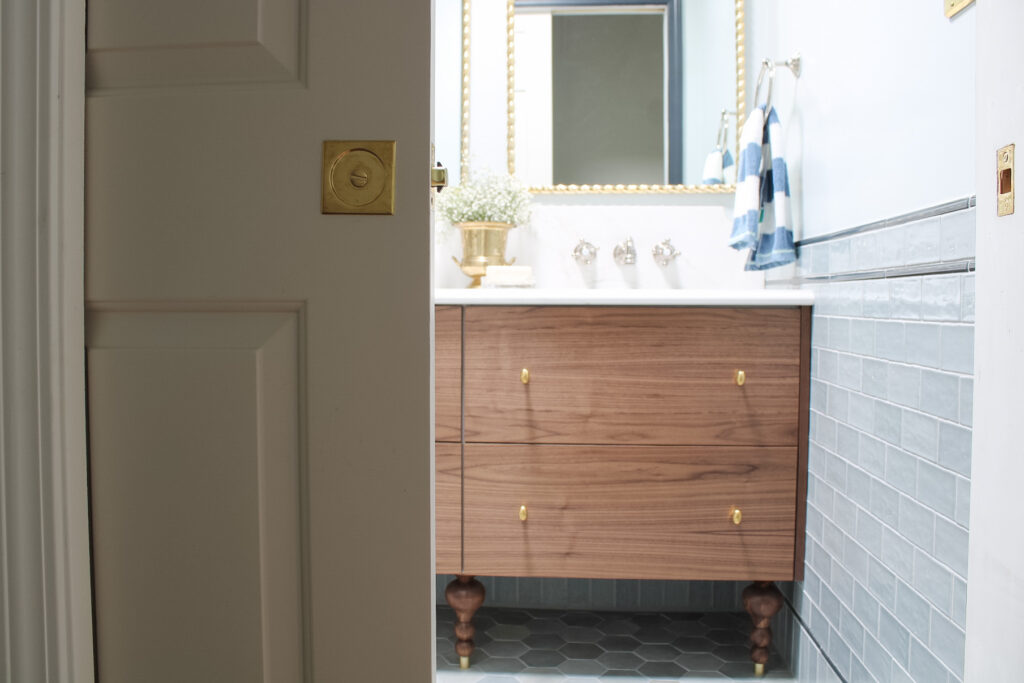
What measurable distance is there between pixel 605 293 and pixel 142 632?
0.97m

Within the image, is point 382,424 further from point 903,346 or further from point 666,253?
point 666,253

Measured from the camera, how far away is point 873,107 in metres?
1.17

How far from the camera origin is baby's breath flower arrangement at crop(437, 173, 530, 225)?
5.94 ft

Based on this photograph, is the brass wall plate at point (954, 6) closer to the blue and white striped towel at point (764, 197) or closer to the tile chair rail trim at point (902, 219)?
the tile chair rail trim at point (902, 219)

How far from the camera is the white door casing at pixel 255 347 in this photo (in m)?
0.62

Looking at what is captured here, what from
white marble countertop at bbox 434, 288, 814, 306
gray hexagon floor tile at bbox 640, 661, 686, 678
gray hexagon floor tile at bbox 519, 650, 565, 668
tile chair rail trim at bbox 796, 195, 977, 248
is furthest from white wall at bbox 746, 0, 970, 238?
gray hexagon floor tile at bbox 519, 650, 565, 668

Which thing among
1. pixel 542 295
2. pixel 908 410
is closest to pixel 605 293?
pixel 542 295

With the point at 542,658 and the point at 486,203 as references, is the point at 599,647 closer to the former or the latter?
the point at 542,658

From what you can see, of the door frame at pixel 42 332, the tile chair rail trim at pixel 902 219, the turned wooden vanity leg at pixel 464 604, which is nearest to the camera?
the door frame at pixel 42 332

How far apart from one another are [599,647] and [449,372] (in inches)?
30.0

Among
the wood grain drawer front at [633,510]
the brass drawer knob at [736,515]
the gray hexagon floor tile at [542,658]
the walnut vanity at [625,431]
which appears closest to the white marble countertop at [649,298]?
the walnut vanity at [625,431]

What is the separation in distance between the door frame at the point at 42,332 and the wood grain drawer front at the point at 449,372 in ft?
2.75

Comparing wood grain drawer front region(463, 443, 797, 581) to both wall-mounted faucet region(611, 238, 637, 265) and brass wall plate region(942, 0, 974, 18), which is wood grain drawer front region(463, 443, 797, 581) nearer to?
wall-mounted faucet region(611, 238, 637, 265)

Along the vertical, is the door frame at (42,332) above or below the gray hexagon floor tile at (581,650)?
above
